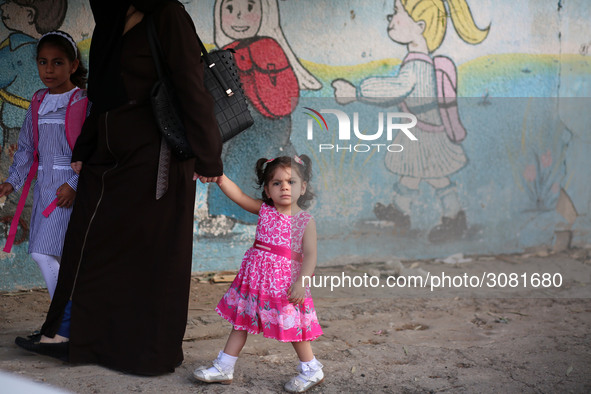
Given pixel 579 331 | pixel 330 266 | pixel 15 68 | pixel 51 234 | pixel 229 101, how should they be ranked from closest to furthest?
1. pixel 229 101
2. pixel 51 234
3. pixel 579 331
4. pixel 15 68
5. pixel 330 266

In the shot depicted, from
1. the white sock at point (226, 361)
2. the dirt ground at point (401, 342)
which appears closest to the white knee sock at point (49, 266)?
the dirt ground at point (401, 342)

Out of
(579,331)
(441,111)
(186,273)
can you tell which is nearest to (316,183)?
(441,111)

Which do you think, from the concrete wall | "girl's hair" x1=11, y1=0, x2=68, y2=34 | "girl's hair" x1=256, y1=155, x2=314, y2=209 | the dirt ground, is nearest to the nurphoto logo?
the concrete wall

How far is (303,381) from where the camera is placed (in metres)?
3.22

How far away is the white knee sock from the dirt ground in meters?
0.40

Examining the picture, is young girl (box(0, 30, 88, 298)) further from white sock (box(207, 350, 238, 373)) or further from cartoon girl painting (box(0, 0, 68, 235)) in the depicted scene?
cartoon girl painting (box(0, 0, 68, 235))

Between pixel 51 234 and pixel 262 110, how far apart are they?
256 centimetres

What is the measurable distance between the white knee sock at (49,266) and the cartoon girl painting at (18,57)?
5.37 ft

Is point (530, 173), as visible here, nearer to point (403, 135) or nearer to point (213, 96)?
point (403, 135)

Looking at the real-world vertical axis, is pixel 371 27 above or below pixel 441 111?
above

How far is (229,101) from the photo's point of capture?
3.12 meters

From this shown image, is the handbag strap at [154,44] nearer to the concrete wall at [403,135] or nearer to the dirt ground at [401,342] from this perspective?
the dirt ground at [401,342]

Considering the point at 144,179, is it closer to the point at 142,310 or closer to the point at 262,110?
the point at 142,310

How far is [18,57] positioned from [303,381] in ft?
10.7
